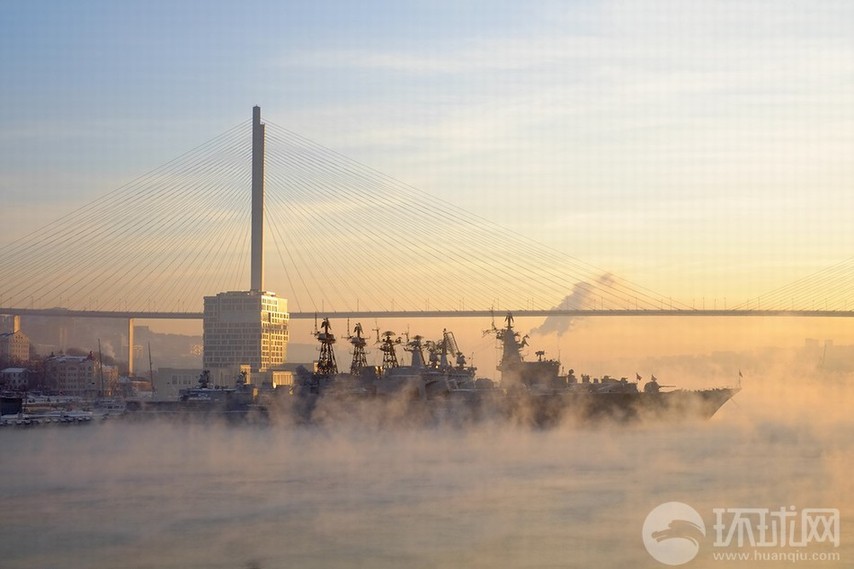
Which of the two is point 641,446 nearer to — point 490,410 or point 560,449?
point 560,449

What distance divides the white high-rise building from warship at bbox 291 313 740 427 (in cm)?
6088

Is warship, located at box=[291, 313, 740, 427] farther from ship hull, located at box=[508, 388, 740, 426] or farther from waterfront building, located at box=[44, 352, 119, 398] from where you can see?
waterfront building, located at box=[44, 352, 119, 398]

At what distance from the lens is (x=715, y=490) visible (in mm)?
34219

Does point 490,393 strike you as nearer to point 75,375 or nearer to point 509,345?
point 509,345

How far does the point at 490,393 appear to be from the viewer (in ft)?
210

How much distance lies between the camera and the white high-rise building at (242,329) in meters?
134

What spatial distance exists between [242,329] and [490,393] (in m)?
74.7

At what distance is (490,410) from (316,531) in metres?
35.7

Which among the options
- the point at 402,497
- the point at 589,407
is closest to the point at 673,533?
the point at 402,497

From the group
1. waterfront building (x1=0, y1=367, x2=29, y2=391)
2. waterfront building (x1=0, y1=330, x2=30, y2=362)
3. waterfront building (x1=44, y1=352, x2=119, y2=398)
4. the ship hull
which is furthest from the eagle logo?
waterfront building (x1=0, y1=330, x2=30, y2=362)

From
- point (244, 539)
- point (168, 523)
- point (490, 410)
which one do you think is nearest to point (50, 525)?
point (168, 523)

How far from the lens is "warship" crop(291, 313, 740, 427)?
62844 millimetres

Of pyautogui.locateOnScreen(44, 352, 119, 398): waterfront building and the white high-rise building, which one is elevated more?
the white high-rise building

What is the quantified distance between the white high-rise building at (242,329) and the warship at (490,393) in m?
60.9
